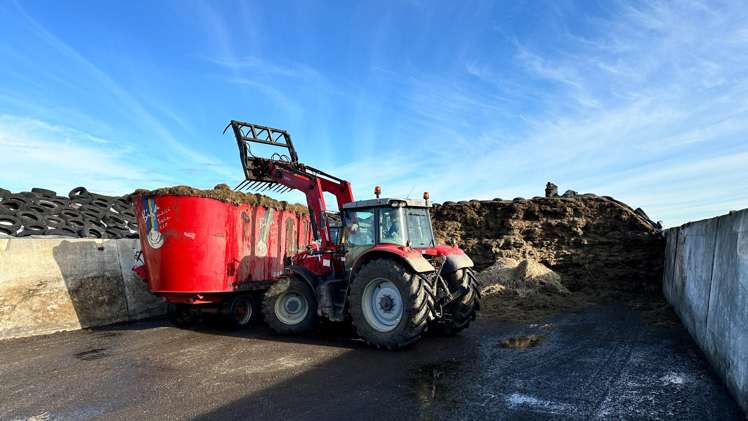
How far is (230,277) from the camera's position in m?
8.24

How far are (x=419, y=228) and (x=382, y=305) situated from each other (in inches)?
60.1

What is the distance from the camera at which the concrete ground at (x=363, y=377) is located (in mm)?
4180

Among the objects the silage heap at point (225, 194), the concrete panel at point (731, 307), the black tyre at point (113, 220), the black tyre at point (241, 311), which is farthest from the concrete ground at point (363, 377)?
the black tyre at point (113, 220)

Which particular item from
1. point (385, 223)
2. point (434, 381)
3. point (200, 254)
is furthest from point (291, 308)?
point (434, 381)

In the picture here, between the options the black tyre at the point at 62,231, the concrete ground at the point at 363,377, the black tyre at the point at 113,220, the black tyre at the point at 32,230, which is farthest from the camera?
the black tyre at the point at 113,220

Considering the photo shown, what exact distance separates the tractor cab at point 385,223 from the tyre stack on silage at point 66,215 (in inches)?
196

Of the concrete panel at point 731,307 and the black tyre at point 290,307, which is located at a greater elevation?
the concrete panel at point 731,307

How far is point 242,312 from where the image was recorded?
878cm

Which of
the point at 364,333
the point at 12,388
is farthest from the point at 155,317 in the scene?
the point at 364,333

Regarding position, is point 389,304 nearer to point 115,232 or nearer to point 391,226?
point 391,226

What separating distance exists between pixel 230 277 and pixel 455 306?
4.10 m

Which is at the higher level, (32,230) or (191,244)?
(191,244)

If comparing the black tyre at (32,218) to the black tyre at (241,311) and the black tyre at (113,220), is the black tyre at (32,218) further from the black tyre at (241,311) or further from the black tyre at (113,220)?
the black tyre at (241,311)

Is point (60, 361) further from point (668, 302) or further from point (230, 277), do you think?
point (668, 302)
